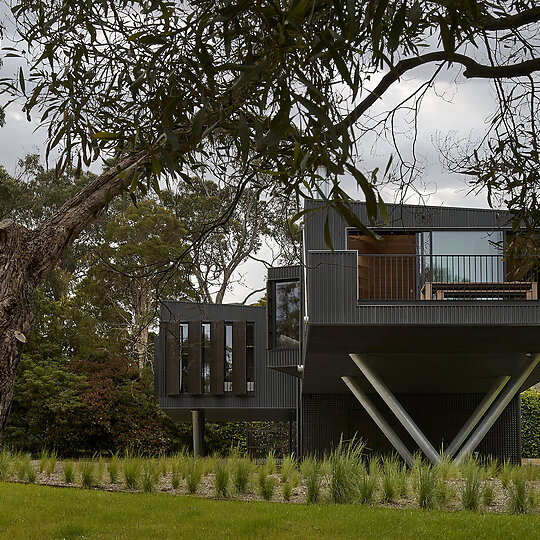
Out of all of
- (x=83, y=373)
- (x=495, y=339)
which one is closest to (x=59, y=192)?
(x=83, y=373)

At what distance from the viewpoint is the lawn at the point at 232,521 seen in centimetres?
741

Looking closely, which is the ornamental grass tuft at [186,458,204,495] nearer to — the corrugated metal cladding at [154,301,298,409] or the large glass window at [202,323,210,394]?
the corrugated metal cladding at [154,301,298,409]

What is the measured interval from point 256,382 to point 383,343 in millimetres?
8570

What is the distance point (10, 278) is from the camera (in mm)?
4258

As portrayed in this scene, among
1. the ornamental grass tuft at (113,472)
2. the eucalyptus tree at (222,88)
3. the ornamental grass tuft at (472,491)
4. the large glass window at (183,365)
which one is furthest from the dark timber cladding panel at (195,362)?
the eucalyptus tree at (222,88)

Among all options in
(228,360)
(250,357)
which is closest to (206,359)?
(228,360)

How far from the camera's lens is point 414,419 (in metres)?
17.5

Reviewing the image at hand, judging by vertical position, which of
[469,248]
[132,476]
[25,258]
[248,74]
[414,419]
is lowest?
[132,476]

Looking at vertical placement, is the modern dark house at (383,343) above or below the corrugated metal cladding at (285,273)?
below

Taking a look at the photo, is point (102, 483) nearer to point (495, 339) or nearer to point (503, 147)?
point (495, 339)

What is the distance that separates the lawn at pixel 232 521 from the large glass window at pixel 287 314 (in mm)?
8197

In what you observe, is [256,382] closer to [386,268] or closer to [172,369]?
[172,369]

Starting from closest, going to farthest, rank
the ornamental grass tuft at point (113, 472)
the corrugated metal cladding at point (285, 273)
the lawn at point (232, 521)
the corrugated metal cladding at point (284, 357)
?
the lawn at point (232, 521) → the ornamental grass tuft at point (113, 472) → the corrugated metal cladding at point (284, 357) → the corrugated metal cladding at point (285, 273)

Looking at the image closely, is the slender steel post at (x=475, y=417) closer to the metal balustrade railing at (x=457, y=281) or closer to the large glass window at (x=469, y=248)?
the metal balustrade railing at (x=457, y=281)
